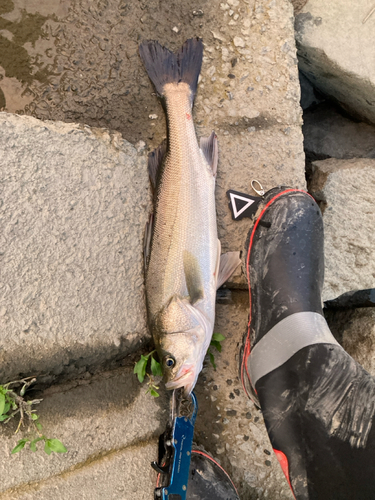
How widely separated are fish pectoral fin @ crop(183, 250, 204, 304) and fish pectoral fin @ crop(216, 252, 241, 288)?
213 millimetres

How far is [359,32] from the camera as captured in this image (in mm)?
2506

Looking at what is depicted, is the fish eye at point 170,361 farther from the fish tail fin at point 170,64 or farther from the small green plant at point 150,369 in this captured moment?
the fish tail fin at point 170,64

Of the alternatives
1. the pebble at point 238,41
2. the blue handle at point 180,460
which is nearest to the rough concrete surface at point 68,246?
the blue handle at point 180,460

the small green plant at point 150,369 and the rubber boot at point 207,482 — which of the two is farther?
the rubber boot at point 207,482

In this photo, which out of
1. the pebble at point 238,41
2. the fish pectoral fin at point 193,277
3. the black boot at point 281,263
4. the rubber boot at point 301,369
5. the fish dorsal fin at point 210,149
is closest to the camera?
the rubber boot at point 301,369

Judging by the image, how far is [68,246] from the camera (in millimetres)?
2104

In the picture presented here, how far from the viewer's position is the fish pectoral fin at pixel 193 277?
82.0 inches

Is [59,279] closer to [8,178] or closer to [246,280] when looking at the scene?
[8,178]

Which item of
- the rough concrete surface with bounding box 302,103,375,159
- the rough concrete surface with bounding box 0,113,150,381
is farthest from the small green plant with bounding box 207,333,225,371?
the rough concrete surface with bounding box 302,103,375,159

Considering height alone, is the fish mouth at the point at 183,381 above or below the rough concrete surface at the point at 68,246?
below

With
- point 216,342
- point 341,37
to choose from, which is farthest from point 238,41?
point 216,342

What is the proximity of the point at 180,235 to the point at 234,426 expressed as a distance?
1241 mm

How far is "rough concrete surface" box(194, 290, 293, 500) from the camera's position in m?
2.41

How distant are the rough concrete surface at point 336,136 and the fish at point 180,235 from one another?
1059 mm
